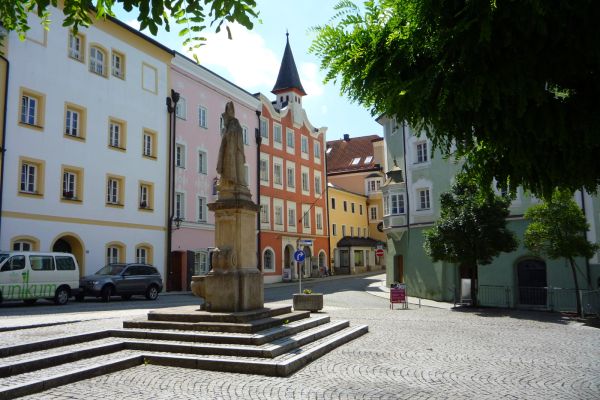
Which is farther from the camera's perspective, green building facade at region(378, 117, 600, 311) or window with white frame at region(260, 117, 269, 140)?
window with white frame at region(260, 117, 269, 140)

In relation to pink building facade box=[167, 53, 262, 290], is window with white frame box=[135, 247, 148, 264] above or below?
below

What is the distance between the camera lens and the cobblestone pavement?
6891 millimetres

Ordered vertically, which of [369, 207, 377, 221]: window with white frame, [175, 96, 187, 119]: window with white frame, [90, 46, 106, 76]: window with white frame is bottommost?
[369, 207, 377, 221]: window with white frame

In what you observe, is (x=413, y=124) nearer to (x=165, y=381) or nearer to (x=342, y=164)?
(x=165, y=381)

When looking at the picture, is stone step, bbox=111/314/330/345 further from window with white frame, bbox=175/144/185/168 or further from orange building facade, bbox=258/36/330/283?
orange building facade, bbox=258/36/330/283

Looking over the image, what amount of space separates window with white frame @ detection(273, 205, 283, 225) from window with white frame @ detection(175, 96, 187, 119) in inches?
505

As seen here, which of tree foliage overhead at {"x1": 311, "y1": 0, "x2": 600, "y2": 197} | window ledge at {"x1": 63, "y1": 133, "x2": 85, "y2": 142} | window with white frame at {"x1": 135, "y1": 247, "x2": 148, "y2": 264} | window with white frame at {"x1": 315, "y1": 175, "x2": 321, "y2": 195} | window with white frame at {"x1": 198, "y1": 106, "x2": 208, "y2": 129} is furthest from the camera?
window with white frame at {"x1": 315, "y1": 175, "x2": 321, "y2": 195}

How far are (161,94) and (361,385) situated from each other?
2714 centimetres

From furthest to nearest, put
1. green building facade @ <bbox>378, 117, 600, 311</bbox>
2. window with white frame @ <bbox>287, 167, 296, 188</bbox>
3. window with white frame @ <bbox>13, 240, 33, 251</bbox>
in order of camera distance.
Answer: window with white frame @ <bbox>287, 167, 296, 188</bbox>, window with white frame @ <bbox>13, 240, 33, 251</bbox>, green building facade @ <bbox>378, 117, 600, 311</bbox>

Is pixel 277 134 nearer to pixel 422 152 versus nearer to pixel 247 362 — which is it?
pixel 422 152

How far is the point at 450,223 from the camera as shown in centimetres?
2083

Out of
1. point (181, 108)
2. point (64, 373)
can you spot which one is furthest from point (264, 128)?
point (64, 373)

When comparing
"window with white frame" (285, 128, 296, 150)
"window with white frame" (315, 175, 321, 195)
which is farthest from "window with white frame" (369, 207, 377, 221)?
"window with white frame" (285, 128, 296, 150)

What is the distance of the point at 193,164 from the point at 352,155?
3564cm
